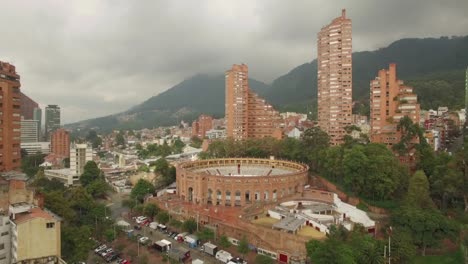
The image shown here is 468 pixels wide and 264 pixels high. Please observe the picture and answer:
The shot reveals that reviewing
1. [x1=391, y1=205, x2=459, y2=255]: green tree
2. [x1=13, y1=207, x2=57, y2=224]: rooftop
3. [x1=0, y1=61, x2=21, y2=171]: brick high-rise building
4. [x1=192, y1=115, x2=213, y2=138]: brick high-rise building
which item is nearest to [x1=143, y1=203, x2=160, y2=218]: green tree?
[x1=13, y1=207, x2=57, y2=224]: rooftop

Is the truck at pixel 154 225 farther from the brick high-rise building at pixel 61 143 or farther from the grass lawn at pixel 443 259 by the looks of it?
the brick high-rise building at pixel 61 143

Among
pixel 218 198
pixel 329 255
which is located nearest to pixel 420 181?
pixel 329 255

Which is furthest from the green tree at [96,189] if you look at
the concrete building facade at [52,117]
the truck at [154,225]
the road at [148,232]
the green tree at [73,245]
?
the concrete building facade at [52,117]

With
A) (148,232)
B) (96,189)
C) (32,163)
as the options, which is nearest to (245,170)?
(148,232)

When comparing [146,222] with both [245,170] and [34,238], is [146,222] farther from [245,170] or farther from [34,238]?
[245,170]

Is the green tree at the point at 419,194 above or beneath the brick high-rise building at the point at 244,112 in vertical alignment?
beneath

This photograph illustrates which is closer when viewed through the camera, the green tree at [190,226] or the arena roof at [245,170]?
the green tree at [190,226]

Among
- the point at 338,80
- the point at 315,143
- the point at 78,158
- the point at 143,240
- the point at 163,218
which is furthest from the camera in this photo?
the point at 78,158
